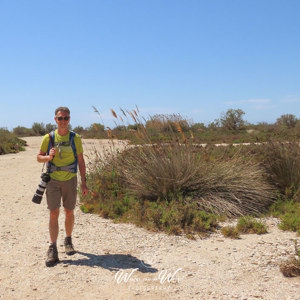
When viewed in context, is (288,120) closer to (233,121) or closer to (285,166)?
(233,121)

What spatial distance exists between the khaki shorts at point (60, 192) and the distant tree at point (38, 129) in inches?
1237

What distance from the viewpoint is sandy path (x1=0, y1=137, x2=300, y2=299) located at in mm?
3615

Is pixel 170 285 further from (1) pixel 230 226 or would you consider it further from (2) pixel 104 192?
(2) pixel 104 192

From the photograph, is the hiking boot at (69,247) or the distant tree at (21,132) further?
the distant tree at (21,132)

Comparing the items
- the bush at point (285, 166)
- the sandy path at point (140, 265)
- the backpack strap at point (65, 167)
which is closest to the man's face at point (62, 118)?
the backpack strap at point (65, 167)

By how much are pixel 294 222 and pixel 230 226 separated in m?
0.96

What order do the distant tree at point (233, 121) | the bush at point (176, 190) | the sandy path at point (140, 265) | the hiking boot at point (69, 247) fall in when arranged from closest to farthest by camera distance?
the sandy path at point (140, 265)
the hiking boot at point (69, 247)
the bush at point (176, 190)
the distant tree at point (233, 121)

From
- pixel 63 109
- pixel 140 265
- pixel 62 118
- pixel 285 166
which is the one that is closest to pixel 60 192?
pixel 62 118

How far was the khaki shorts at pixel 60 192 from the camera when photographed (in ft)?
14.5

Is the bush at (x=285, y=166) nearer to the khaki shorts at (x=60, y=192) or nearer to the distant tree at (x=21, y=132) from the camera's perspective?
the khaki shorts at (x=60, y=192)

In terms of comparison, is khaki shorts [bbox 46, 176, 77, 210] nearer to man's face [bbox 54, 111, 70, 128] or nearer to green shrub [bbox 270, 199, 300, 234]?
man's face [bbox 54, 111, 70, 128]

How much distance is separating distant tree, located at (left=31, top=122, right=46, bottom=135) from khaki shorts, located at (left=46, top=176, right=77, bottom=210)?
3142cm

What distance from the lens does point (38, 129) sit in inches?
1377

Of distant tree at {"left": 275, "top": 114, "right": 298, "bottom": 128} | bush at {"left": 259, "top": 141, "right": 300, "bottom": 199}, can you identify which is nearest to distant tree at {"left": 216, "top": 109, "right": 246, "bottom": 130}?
distant tree at {"left": 275, "top": 114, "right": 298, "bottom": 128}
